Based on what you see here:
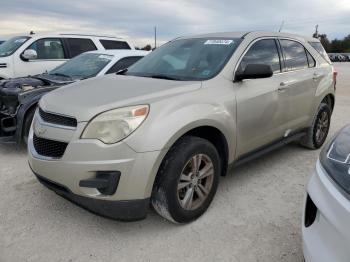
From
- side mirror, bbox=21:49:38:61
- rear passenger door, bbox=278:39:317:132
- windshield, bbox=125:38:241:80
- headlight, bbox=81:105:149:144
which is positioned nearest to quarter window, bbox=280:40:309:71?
rear passenger door, bbox=278:39:317:132

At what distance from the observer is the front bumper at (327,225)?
1708 mm

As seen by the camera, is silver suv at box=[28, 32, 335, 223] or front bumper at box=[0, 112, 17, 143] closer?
silver suv at box=[28, 32, 335, 223]

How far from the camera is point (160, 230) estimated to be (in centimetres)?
311

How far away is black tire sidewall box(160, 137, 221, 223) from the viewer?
2.85 metres

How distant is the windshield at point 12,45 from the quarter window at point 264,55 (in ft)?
18.8

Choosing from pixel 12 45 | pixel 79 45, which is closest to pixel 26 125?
pixel 79 45

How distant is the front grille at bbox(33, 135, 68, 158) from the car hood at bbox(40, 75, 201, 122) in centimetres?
26

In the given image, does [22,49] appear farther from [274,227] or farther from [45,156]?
[274,227]

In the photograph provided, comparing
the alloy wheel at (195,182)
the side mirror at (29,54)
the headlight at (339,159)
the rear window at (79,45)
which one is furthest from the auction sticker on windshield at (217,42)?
the rear window at (79,45)

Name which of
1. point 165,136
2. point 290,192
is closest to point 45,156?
point 165,136

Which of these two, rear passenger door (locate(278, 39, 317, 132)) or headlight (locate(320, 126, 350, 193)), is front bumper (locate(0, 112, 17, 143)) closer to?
rear passenger door (locate(278, 39, 317, 132))

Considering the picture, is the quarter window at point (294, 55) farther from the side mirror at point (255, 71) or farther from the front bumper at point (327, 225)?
the front bumper at point (327, 225)

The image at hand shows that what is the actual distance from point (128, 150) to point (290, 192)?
210cm

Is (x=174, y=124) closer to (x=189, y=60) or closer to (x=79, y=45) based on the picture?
(x=189, y=60)
